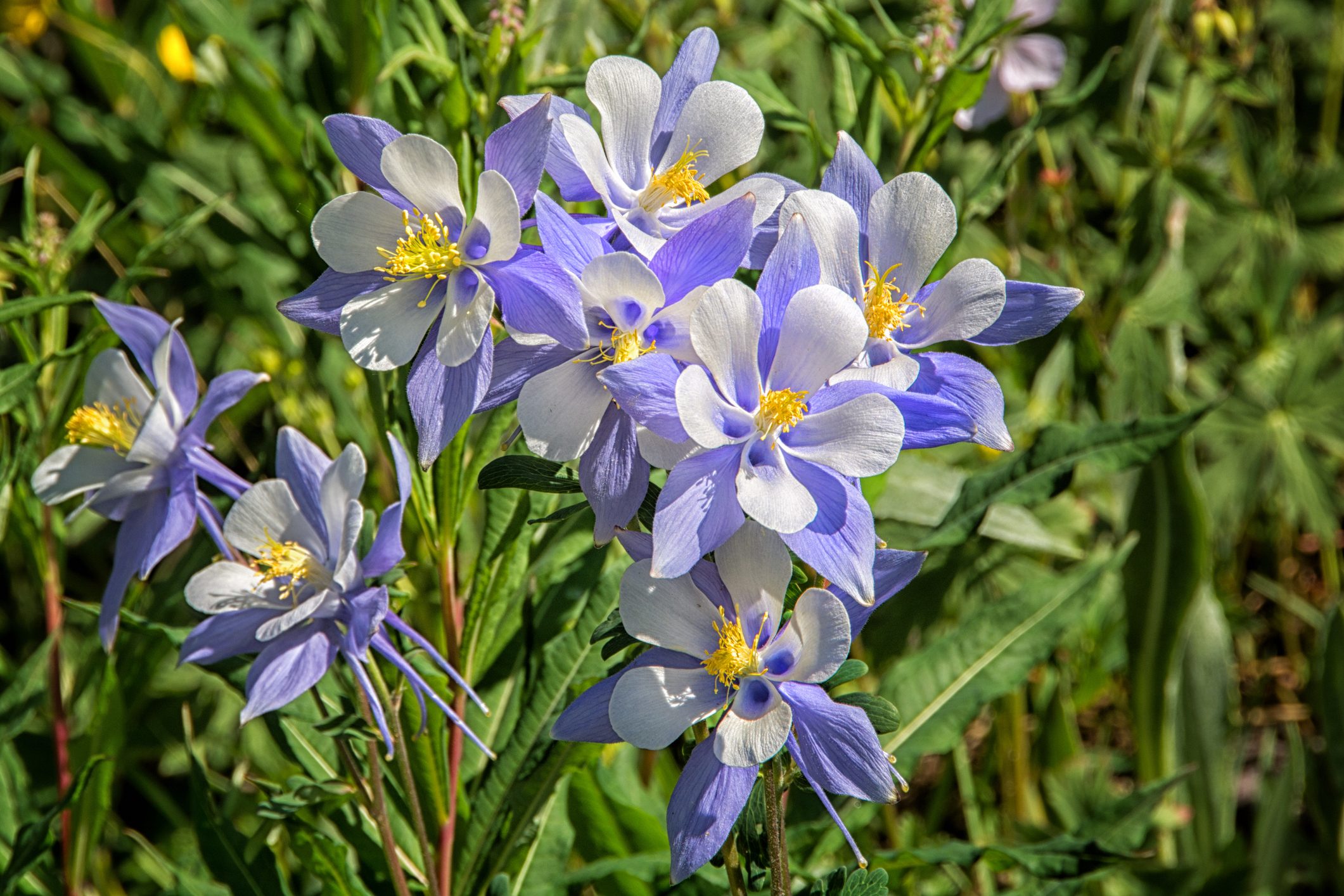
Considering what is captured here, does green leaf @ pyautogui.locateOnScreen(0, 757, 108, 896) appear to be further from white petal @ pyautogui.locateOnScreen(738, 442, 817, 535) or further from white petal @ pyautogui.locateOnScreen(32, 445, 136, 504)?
white petal @ pyautogui.locateOnScreen(738, 442, 817, 535)

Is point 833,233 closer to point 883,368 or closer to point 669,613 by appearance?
point 883,368

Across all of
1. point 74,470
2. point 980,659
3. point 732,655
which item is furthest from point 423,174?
point 980,659

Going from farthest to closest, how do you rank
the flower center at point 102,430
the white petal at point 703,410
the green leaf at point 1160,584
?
the green leaf at point 1160,584 → the flower center at point 102,430 → the white petal at point 703,410

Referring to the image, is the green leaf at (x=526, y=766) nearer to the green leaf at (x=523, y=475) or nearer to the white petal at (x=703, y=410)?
the green leaf at (x=523, y=475)

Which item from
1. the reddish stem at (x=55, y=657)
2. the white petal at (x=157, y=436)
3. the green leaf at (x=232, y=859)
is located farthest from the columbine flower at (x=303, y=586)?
the reddish stem at (x=55, y=657)

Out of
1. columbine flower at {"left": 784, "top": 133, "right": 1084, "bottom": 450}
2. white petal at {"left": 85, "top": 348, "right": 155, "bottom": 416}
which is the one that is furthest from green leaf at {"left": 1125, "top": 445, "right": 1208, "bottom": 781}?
white petal at {"left": 85, "top": 348, "right": 155, "bottom": 416}

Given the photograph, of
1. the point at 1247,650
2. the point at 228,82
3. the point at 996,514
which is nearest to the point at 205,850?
the point at 996,514

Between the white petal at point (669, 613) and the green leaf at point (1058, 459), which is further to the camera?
the green leaf at point (1058, 459)
